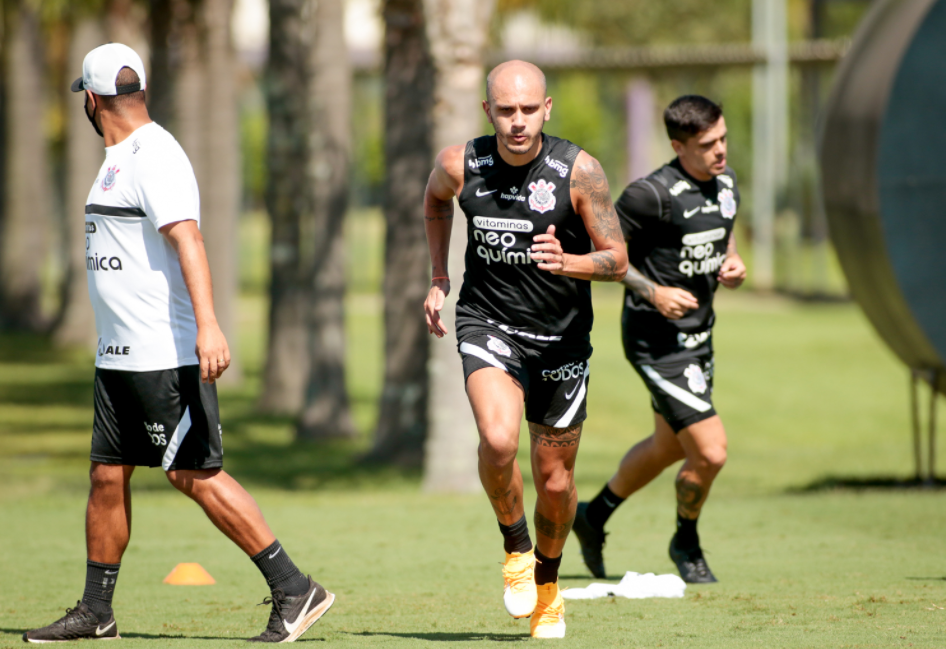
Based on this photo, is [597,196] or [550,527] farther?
[550,527]

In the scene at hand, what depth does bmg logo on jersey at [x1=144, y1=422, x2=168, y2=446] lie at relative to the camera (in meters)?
5.02

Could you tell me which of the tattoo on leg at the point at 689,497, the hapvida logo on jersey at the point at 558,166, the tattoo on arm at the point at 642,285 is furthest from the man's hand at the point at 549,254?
the tattoo on leg at the point at 689,497

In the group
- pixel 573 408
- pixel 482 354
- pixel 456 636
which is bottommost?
pixel 456 636

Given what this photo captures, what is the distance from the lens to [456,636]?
5.23m

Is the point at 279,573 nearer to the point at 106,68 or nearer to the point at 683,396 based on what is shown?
the point at 106,68

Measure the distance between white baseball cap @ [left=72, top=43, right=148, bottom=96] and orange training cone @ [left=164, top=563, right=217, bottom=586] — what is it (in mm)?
2726

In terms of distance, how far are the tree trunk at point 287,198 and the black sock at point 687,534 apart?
10.0 metres

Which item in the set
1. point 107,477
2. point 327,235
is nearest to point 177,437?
point 107,477

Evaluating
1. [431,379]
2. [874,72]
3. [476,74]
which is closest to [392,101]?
[476,74]

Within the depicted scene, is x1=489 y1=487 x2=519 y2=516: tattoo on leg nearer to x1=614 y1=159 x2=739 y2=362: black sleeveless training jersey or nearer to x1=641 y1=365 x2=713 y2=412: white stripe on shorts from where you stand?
x1=641 y1=365 x2=713 y2=412: white stripe on shorts

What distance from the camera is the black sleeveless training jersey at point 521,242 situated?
5.11 m

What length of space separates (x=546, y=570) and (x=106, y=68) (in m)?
2.70

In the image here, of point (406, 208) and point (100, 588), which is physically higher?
point (406, 208)

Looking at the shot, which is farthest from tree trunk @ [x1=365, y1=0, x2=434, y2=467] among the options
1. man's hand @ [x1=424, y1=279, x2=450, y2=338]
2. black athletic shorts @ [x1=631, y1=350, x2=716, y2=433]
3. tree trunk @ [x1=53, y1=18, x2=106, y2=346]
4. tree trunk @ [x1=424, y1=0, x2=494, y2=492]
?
tree trunk @ [x1=53, y1=18, x2=106, y2=346]
